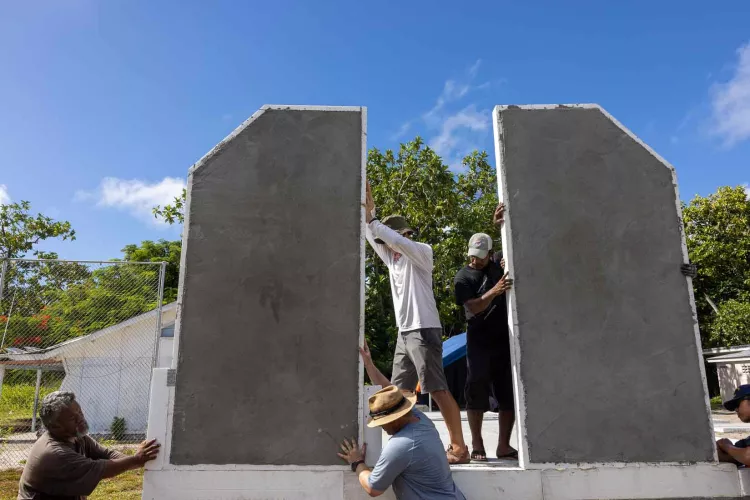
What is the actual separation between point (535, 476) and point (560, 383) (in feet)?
2.14

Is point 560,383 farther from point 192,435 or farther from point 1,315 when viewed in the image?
point 1,315

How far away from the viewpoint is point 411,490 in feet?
10.5

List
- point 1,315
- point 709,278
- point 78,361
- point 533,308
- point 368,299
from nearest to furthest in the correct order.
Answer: point 533,308, point 1,315, point 78,361, point 368,299, point 709,278

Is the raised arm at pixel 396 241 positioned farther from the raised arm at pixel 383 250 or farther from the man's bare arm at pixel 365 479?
the man's bare arm at pixel 365 479

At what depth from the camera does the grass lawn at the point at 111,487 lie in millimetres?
5914

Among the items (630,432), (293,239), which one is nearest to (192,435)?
(293,239)

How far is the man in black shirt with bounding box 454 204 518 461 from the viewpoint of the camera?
4230 millimetres

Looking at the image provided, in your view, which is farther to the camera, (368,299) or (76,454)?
(368,299)

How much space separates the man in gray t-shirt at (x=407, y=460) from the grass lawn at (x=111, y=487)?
3.93m

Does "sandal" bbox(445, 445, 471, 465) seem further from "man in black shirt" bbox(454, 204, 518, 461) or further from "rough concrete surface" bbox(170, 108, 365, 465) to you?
"rough concrete surface" bbox(170, 108, 365, 465)

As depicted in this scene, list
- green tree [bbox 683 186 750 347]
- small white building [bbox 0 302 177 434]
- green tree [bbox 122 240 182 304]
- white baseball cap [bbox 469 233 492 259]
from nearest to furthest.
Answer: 1. white baseball cap [bbox 469 233 492 259]
2. small white building [bbox 0 302 177 434]
3. green tree [bbox 683 186 750 347]
4. green tree [bbox 122 240 182 304]

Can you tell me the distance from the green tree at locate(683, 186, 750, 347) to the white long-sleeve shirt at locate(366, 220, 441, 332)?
22.5 meters

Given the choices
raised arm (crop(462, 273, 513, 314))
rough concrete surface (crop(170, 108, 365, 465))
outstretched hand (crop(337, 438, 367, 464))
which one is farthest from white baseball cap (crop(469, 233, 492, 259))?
outstretched hand (crop(337, 438, 367, 464))

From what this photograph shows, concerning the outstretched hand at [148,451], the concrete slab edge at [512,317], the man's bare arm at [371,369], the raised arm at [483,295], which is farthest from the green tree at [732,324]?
the outstretched hand at [148,451]
